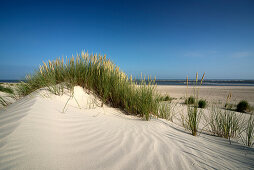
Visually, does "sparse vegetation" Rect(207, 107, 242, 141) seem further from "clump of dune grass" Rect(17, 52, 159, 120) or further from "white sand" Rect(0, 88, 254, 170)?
"clump of dune grass" Rect(17, 52, 159, 120)

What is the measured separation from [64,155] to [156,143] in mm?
1028

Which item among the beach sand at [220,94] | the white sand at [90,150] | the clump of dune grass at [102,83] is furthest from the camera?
the beach sand at [220,94]

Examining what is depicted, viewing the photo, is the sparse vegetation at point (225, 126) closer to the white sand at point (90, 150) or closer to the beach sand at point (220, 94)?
the white sand at point (90, 150)

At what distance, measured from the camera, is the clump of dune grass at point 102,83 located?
282 centimetres

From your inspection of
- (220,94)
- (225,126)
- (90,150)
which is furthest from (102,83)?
(220,94)

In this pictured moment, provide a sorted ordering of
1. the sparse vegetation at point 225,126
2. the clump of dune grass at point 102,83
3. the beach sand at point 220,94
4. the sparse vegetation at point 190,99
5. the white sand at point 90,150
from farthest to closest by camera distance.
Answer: the beach sand at point 220,94 < the clump of dune grass at point 102,83 < the sparse vegetation at point 225,126 < the sparse vegetation at point 190,99 < the white sand at point 90,150

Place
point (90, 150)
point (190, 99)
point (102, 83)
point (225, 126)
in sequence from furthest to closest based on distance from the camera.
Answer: point (102, 83), point (225, 126), point (190, 99), point (90, 150)

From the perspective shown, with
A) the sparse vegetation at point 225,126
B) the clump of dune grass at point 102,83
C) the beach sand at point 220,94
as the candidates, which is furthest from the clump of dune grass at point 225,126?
the beach sand at point 220,94

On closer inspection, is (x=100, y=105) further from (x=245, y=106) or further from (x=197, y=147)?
(x=245, y=106)

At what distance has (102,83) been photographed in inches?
127

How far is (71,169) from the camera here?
926mm

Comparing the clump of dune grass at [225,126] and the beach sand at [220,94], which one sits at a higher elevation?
the clump of dune grass at [225,126]

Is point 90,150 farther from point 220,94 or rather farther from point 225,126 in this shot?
point 220,94

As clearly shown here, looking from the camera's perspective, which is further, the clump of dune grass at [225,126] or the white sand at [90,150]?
the clump of dune grass at [225,126]
